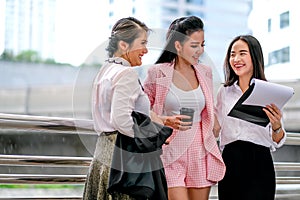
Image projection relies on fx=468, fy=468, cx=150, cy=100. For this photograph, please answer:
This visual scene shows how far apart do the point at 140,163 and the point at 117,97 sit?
0.70ft

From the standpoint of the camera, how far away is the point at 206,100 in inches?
68.4

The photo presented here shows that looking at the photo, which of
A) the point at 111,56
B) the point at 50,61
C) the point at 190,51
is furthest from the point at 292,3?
the point at 111,56

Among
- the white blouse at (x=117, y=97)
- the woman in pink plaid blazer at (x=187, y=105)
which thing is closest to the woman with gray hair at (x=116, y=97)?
the white blouse at (x=117, y=97)

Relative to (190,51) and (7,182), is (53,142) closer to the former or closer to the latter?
(7,182)

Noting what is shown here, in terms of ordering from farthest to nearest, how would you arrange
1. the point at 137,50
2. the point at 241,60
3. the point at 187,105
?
1. the point at 241,60
2. the point at 187,105
3. the point at 137,50

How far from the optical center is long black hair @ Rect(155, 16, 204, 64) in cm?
172

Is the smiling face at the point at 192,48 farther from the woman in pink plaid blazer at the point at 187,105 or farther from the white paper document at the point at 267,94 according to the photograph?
the white paper document at the point at 267,94

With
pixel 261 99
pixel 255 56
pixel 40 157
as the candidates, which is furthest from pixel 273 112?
pixel 40 157

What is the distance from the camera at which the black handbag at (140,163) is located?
140 cm

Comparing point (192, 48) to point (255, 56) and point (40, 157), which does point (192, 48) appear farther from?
point (40, 157)

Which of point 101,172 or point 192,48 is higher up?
point 192,48

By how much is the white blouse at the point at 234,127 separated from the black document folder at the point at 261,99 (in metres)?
0.03

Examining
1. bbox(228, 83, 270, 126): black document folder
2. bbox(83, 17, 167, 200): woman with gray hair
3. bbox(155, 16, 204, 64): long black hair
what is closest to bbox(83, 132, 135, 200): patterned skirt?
bbox(83, 17, 167, 200): woman with gray hair

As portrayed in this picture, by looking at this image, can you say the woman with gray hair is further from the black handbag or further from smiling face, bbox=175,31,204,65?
smiling face, bbox=175,31,204,65
